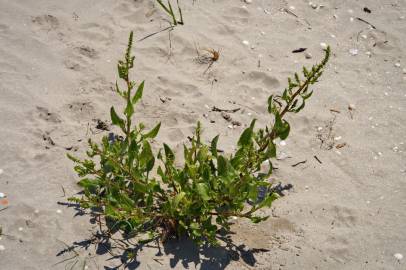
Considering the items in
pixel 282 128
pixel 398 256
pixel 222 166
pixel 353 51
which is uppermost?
pixel 282 128

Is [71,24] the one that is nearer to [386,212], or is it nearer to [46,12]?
[46,12]

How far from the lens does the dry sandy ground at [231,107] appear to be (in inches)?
128

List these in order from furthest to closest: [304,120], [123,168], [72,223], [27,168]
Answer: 1. [304,120]
2. [27,168]
3. [72,223]
4. [123,168]

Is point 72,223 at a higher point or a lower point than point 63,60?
lower

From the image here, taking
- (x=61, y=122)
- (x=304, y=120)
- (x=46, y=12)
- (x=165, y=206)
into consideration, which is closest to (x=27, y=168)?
(x=61, y=122)

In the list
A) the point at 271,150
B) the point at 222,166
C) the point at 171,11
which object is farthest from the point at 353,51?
the point at 222,166

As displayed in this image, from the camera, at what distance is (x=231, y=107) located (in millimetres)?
4180

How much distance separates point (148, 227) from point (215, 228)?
0.51 m

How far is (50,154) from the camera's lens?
3.57 metres

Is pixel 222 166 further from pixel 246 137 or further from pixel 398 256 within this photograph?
pixel 398 256

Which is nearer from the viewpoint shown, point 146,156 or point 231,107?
point 146,156

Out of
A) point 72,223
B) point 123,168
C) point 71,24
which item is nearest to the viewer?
point 123,168

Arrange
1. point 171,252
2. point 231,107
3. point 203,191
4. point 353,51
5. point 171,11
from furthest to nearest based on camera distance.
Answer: point 353,51
point 171,11
point 231,107
point 171,252
point 203,191

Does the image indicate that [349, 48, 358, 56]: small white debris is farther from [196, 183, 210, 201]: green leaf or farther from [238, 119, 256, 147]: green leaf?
[196, 183, 210, 201]: green leaf
